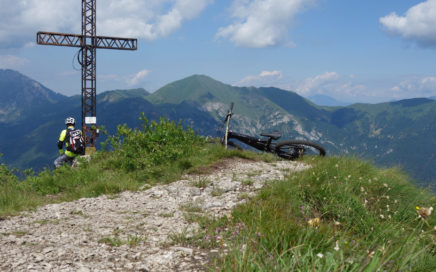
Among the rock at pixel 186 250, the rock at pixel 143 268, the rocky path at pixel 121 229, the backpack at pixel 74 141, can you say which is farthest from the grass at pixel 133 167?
the rock at pixel 143 268

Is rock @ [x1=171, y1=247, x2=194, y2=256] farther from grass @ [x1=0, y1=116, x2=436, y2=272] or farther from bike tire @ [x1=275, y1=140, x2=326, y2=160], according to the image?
bike tire @ [x1=275, y1=140, x2=326, y2=160]

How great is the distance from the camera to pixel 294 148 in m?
Answer: 12.0

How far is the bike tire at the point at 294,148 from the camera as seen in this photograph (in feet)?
38.4

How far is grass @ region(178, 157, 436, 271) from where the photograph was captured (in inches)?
120

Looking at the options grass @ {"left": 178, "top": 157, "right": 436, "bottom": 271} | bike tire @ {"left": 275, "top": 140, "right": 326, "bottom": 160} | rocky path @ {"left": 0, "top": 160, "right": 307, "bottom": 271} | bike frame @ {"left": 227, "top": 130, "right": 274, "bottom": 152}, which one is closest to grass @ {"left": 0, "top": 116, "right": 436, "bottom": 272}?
grass @ {"left": 178, "top": 157, "right": 436, "bottom": 271}

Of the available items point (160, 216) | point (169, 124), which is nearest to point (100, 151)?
point (169, 124)

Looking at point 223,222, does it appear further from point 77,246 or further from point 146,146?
point 146,146

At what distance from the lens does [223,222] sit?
4754 mm

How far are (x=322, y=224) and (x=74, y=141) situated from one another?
11120 mm

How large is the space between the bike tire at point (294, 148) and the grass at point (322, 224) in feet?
14.0

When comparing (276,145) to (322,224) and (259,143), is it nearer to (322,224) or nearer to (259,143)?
(259,143)

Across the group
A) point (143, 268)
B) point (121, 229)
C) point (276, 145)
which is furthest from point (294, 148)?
point (143, 268)

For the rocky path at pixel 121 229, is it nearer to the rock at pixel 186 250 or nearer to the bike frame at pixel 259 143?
the rock at pixel 186 250

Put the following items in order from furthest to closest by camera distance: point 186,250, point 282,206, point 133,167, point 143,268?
point 133,167, point 282,206, point 186,250, point 143,268
